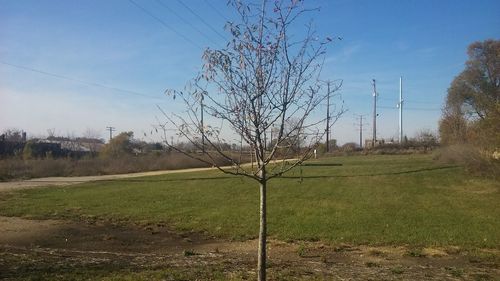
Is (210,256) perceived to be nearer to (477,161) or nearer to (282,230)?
(282,230)

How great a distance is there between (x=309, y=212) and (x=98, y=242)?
7.50m

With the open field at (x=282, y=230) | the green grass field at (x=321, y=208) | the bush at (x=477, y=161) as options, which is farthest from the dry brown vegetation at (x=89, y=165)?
the bush at (x=477, y=161)

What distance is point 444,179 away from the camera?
27.4m

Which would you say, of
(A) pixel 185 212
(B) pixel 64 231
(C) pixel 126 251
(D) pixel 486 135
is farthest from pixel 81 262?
(D) pixel 486 135

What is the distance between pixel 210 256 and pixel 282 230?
429cm

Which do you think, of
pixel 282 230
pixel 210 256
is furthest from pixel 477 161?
pixel 210 256

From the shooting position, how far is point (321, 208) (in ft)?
60.5

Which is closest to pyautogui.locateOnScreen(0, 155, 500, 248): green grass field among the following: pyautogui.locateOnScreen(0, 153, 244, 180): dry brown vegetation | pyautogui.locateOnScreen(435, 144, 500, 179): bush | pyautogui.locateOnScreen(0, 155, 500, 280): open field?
pyautogui.locateOnScreen(0, 155, 500, 280): open field

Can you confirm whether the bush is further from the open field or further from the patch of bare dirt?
the patch of bare dirt

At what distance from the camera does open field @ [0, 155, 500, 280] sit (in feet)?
28.6

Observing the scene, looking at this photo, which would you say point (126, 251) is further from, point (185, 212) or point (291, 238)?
point (185, 212)

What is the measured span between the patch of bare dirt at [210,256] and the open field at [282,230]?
0.08 feet

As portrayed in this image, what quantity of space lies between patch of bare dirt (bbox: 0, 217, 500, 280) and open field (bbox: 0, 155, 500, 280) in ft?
0.08

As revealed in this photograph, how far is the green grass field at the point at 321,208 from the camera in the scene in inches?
531
